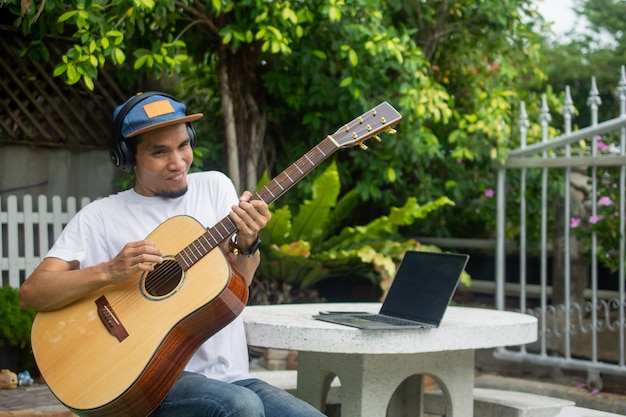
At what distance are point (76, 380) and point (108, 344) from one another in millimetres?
139

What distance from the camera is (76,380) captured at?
8.70 feet

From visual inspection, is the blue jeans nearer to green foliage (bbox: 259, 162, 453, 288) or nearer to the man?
the man

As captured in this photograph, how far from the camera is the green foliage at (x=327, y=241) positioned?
5.98 m

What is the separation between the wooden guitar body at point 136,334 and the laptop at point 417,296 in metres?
0.59

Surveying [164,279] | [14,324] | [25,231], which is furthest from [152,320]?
[25,231]

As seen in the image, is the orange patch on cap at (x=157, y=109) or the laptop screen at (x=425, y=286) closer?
the orange patch on cap at (x=157, y=109)

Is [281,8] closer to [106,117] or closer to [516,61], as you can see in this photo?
[106,117]

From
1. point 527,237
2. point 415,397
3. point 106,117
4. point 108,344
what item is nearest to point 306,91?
point 106,117

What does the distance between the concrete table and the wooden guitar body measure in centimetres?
43

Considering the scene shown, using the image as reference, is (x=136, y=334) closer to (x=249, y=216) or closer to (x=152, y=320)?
(x=152, y=320)

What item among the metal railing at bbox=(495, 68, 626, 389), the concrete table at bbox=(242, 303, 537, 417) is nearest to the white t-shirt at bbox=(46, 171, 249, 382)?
the concrete table at bbox=(242, 303, 537, 417)

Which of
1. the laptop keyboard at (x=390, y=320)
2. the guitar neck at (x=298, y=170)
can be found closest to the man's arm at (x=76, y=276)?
the guitar neck at (x=298, y=170)

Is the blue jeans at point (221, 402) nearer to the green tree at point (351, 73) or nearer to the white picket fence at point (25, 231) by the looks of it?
the green tree at point (351, 73)

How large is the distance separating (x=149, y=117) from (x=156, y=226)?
0.37 m
